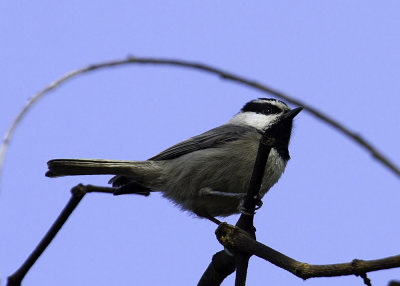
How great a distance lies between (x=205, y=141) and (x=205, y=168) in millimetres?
448

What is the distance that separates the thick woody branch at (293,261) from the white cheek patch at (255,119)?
2651 millimetres

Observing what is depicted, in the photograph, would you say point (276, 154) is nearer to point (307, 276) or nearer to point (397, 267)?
point (307, 276)

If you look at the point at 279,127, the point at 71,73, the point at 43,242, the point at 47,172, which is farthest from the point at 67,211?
the point at 279,127

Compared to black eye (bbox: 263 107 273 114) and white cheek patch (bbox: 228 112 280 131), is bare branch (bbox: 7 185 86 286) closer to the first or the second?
white cheek patch (bbox: 228 112 280 131)

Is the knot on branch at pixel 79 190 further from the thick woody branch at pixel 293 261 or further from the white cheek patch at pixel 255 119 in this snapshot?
the white cheek patch at pixel 255 119

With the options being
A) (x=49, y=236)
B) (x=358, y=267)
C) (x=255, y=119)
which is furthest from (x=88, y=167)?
(x=358, y=267)

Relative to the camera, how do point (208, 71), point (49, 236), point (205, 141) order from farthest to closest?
1. point (205, 141)
2. point (49, 236)
3. point (208, 71)

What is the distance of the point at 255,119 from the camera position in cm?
604

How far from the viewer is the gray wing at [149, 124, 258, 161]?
17.9 feet

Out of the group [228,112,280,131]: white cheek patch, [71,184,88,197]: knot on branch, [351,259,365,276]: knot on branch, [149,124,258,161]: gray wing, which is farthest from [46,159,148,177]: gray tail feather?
[351,259,365,276]: knot on branch

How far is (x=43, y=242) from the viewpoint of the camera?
256 cm

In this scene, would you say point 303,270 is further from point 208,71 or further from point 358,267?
point 208,71

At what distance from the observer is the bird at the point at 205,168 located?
16.7 ft

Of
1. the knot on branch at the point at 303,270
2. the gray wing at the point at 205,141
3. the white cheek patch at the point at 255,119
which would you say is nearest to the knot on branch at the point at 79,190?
the knot on branch at the point at 303,270
